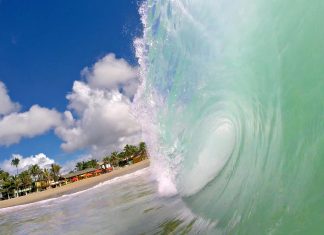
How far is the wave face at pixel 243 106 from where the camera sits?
11.8 ft

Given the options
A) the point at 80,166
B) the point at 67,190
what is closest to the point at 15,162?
the point at 80,166

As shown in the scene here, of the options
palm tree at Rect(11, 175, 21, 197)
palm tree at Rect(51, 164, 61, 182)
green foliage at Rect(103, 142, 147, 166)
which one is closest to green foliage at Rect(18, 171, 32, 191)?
palm tree at Rect(11, 175, 21, 197)

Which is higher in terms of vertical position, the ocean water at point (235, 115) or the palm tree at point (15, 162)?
the palm tree at point (15, 162)

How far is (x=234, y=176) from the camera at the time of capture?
557cm

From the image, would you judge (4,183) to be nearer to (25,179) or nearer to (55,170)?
(25,179)

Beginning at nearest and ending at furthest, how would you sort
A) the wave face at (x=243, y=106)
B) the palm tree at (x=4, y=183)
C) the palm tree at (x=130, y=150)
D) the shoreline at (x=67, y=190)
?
the wave face at (x=243, y=106) < the shoreline at (x=67, y=190) < the palm tree at (x=4, y=183) < the palm tree at (x=130, y=150)

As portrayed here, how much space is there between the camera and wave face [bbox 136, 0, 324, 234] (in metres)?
3.60

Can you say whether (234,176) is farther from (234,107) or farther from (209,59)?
(209,59)

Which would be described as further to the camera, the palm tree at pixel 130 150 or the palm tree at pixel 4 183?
the palm tree at pixel 130 150

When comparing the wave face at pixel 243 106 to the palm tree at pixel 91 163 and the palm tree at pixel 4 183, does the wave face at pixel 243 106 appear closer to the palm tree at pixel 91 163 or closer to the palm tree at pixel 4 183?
the palm tree at pixel 4 183

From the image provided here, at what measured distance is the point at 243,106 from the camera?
556cm

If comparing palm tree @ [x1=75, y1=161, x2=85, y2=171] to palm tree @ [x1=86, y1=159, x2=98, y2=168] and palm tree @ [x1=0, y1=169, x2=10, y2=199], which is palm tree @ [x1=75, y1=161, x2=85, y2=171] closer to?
palm tree @ [x1=86, y1=159, x2=98, y2=168]

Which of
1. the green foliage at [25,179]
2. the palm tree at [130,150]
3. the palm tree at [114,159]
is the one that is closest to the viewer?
the green foliage at [25,179]

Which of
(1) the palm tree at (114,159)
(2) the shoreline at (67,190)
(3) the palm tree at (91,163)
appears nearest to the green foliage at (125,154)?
(1) the palm tree at (114,159)
